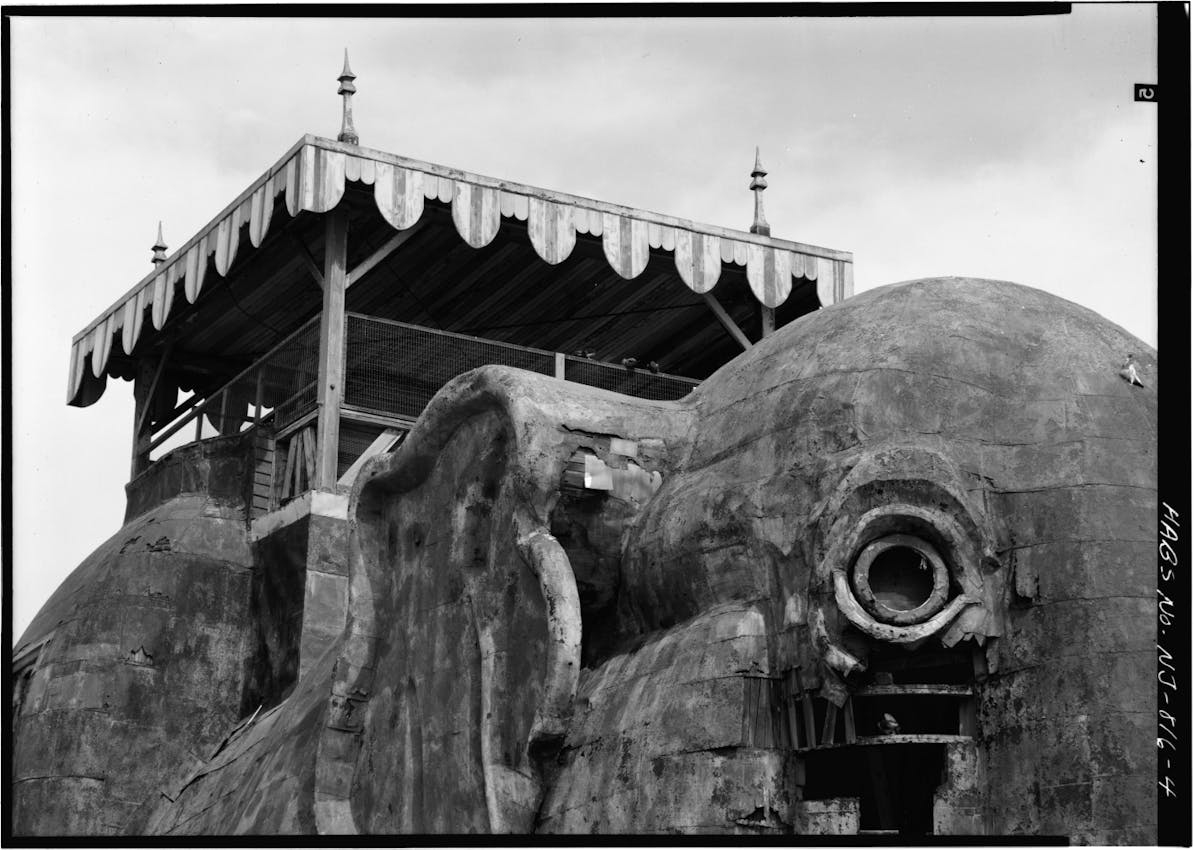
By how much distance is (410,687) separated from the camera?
20.7 meters

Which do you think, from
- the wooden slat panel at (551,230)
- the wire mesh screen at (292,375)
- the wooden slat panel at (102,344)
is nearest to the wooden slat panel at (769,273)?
the wooden slat panel at (551,230)

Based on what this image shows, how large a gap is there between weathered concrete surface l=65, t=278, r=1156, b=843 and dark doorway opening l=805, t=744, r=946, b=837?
0.59ft

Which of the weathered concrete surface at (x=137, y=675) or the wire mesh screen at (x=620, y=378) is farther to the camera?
the wire mesh screen at (x=620, y=378)

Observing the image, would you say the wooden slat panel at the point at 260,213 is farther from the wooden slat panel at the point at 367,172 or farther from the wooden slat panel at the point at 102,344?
the wooden slat panel at the point at 102,344

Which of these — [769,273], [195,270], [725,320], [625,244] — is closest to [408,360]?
[195,270]

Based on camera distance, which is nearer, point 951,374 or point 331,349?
point 951,374

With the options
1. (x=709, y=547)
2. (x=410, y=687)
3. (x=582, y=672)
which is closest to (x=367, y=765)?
(x=410, y=687)

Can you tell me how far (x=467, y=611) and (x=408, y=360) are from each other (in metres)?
9.75

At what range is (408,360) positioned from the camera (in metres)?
29.6

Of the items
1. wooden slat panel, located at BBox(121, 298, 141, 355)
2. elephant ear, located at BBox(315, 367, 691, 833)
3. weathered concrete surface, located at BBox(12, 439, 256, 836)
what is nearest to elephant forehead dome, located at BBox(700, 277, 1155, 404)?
elephant ear, located at BBox(315, 367, 691, 833)

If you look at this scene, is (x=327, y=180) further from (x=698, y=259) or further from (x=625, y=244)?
(x=698, y=259)

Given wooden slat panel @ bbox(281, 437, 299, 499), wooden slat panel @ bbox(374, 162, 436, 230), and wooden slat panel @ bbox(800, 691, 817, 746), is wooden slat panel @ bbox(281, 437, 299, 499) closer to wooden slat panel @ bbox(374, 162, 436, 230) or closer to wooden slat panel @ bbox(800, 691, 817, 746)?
wooden slat panel @ bbox(374, 162, 436, 230)

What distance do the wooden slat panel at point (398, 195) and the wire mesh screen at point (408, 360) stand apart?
1.47 meters

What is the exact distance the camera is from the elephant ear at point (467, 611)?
61.9 feet
